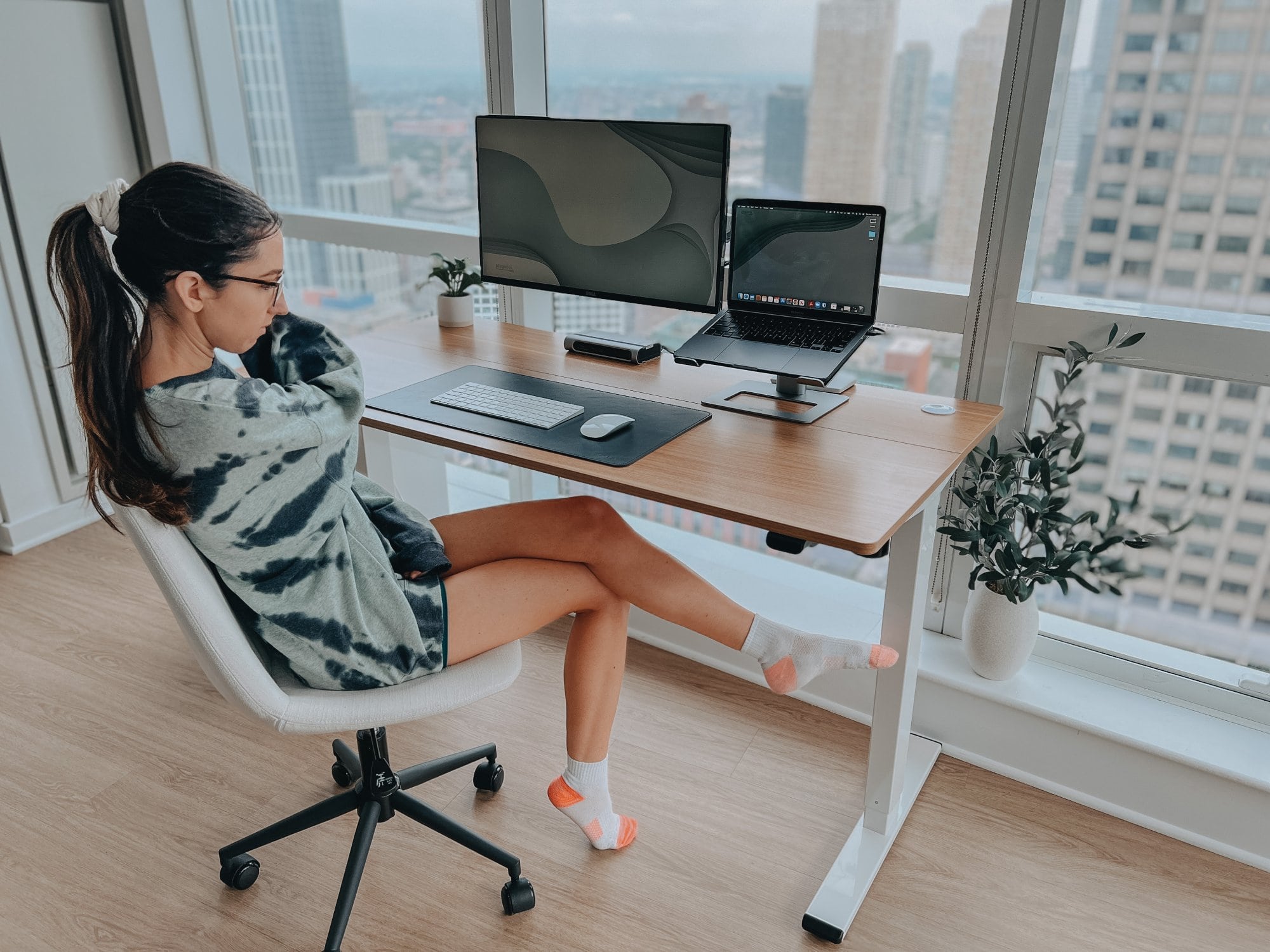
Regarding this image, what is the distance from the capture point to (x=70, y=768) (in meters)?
2.02

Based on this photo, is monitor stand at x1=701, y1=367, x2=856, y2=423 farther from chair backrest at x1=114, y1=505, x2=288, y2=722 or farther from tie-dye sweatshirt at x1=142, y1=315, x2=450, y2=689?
chair backrest at x1=114, y1=505, x2=288, y2=722

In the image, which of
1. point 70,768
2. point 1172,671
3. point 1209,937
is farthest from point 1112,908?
point 70,768

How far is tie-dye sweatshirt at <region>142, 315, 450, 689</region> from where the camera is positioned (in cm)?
127

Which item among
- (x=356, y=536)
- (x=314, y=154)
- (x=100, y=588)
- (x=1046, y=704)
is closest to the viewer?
(x=356, y=536)

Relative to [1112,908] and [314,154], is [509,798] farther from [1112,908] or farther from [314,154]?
[314,154]

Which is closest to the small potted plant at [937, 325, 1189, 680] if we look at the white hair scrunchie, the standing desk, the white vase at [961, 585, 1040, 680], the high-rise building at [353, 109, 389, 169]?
the white vase at [961, 585, 1040, 680]

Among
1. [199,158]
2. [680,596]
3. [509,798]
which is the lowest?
[509,798]

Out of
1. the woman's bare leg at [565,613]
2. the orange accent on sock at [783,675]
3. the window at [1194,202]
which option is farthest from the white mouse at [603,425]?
the window at [1194,202]

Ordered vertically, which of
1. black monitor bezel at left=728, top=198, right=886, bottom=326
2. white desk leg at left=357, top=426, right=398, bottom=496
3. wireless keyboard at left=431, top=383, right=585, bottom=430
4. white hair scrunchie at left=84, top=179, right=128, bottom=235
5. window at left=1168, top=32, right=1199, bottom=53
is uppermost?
window at left=1168, top=32, right=1199, bottom=53

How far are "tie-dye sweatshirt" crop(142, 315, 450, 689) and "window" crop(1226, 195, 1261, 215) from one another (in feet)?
5.00

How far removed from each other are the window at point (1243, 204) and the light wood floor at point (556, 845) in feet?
3.87

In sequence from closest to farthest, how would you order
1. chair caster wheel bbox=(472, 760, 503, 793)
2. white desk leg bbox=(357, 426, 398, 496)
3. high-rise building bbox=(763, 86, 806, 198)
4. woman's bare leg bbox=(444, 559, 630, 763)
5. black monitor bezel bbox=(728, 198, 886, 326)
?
woman's bare leg bbox=(444, 559, 630, 763) < black monitor bezel bbox=(728, 198, 886, 326) < chair caster wheel bbox=(472, 760, 503, 793) < high-rise building bbox=(763, 86, 806, 198) < white desk leg bbox=(357, 426, 398, 496)

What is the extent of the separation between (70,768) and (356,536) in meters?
1.07

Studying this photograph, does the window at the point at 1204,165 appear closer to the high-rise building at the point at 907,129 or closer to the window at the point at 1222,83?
the window at the point at 1222,83
